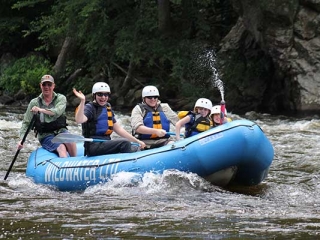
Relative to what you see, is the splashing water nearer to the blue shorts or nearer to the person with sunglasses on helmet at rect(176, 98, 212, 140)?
the person with sunglasses on helmet at rect(176, 98, 212, 140)

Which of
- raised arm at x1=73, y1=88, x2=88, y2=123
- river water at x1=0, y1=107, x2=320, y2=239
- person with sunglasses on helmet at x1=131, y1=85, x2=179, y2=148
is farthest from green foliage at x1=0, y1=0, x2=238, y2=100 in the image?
raised arm at x1=73, y1=88, x2=88, y2=123

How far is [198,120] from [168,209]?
263 cm

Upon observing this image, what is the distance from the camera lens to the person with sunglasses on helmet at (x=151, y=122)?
28.8 ft

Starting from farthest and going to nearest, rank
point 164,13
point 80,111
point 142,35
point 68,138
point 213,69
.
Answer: point 142,35
point 164,13
point 213,69
point 68,138
point 80,111

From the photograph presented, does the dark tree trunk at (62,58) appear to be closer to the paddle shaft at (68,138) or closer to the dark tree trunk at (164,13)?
the dark tree trunk at (164,13)

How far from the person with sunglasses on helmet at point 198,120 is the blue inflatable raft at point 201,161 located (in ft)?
3.30

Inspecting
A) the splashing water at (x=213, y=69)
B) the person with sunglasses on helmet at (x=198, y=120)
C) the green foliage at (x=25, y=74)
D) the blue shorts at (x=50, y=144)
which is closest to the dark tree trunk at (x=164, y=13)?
the splashing water at (x=213, y=69)

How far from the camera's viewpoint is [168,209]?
20.9ft

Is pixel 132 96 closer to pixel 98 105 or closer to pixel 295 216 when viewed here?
pixel 98 105

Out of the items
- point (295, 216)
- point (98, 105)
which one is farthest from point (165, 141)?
point (295, 216)

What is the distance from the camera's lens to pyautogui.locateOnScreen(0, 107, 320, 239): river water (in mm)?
5348

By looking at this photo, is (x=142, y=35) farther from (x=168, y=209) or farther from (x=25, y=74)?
(x=168, y=209)

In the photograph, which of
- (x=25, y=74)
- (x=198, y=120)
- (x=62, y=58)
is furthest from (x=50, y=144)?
(x=25, y=74)

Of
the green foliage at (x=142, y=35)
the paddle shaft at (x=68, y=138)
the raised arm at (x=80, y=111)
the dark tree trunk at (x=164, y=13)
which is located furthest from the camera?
the dark tree trunk at (x=164, y=13)
